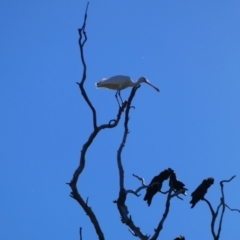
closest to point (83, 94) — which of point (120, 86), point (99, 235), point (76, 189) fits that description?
point (76, 189)

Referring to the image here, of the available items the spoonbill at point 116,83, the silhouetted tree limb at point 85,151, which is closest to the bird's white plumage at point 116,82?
the spoonbill at point 116,83

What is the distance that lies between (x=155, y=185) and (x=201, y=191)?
0.66 metres

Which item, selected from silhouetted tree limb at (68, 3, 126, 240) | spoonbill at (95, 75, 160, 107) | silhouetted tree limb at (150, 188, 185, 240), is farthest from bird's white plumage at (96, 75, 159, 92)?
silhouetted tree limb at (150, 188, 185, 240)

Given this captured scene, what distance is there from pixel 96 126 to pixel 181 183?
1.53 metres

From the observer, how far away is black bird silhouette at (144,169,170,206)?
30.6 feet

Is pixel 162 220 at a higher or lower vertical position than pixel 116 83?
lower

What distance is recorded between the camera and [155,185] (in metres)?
9.38

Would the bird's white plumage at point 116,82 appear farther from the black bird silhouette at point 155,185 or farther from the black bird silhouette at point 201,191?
the black bird silhouette at point 201,191

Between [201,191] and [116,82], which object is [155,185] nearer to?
[201,191]

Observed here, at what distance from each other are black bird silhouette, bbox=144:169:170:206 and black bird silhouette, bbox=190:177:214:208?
18.2 inches

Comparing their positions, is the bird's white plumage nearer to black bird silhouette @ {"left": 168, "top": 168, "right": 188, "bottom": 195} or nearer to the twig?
the twig

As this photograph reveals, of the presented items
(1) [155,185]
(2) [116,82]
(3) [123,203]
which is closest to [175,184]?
(1) [155,185]

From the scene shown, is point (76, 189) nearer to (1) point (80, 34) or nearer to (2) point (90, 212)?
(2) point (90, 212)

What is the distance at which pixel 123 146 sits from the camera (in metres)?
10.1
